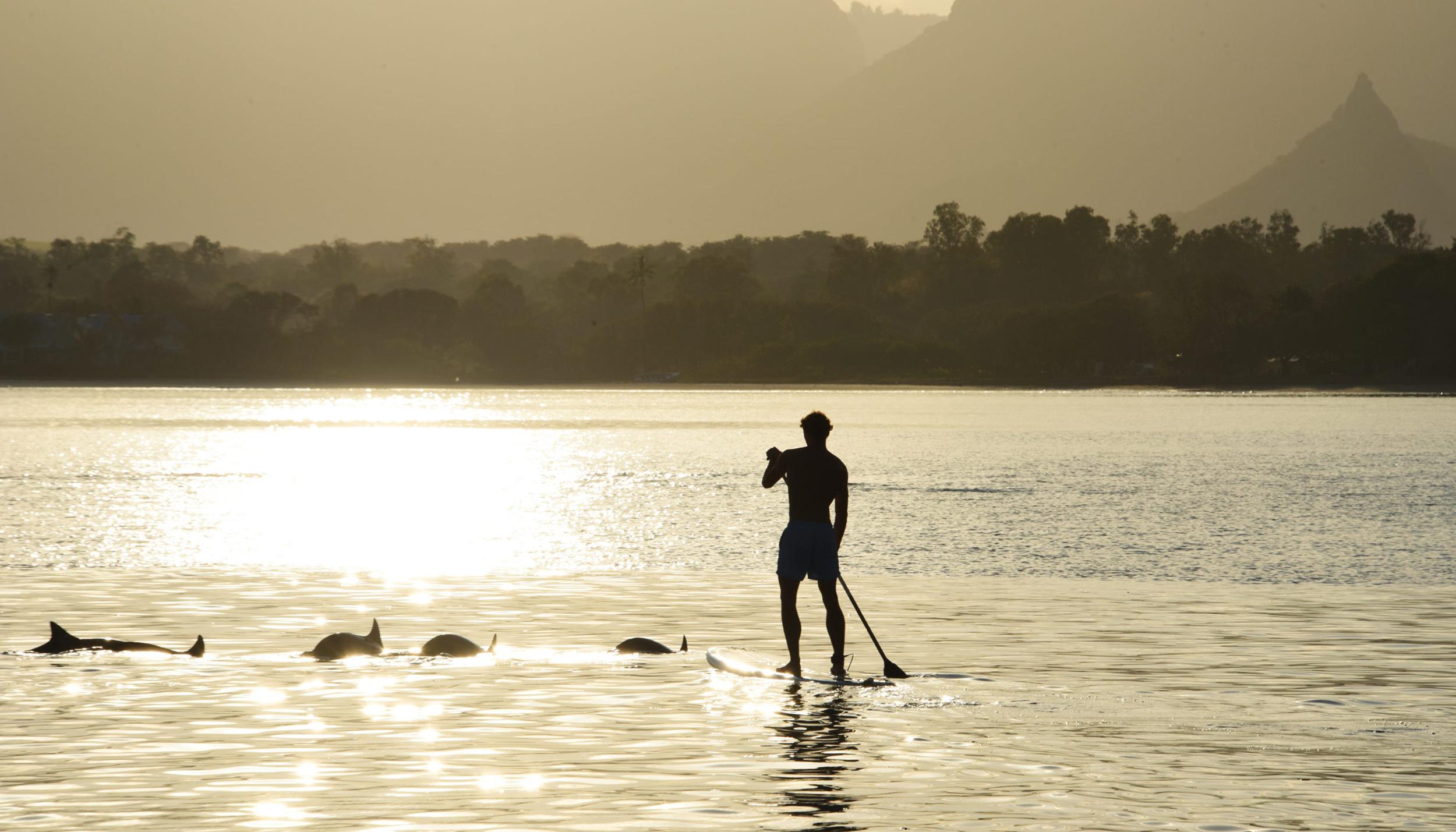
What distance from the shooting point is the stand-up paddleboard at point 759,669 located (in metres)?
→ 17.9

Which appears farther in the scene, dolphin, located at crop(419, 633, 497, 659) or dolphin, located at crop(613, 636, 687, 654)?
dolphin, located at crop(613, 636, 687, 654)

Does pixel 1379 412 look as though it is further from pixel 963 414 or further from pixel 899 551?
pixel 899 551

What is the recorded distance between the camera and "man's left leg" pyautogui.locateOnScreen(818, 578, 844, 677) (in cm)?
1805

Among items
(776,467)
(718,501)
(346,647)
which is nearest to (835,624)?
(776,467)

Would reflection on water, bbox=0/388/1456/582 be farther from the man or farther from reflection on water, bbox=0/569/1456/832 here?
the man

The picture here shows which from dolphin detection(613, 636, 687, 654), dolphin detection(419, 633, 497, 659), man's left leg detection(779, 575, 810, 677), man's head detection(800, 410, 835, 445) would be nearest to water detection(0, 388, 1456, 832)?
dolphin detection(613, 636, 687, 654)

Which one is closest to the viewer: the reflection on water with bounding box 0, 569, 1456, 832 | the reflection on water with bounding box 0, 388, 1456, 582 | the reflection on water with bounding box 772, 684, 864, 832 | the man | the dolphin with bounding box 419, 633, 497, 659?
the reflection on water with bounding box 0, 569, 1456, 832

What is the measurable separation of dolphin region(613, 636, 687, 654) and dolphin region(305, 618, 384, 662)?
2845 mm

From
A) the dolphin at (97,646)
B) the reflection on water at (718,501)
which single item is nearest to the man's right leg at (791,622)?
the dolphin at (97,646)

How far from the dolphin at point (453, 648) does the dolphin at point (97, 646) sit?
2563 mm

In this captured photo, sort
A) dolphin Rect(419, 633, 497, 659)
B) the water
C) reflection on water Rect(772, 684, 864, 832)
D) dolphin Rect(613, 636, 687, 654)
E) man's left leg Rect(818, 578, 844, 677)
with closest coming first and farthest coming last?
1. reflection on water Rect(772, 684, 864, 832)
2. the water
3. man's left leg Rect(818, 578, 844, 677)
4. dolphin Rect(419, 633, 497, 659)
5. dolphin Rect(613, 636, 687, 654)

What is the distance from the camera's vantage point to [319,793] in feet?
40.8

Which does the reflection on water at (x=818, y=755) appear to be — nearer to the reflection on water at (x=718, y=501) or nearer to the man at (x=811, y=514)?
the man at (x=811, y=514)

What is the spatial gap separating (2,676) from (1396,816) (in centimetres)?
1380
